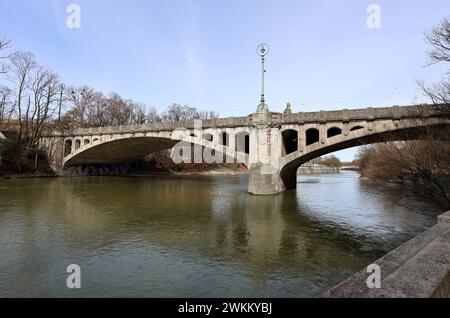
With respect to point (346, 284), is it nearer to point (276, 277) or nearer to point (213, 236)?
point (276, 277)

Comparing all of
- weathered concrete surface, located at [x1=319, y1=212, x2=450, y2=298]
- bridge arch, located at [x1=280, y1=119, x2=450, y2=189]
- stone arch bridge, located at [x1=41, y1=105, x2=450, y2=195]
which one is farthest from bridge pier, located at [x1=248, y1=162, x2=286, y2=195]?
weathered concrete surface, located at [x1=319, y1=212, x2=450, y2=298]

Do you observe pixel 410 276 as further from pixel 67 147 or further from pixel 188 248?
pixel 67 147

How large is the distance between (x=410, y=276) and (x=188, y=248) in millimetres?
6351

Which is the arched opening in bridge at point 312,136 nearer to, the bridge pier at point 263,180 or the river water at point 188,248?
the bridge pier at point 263,180

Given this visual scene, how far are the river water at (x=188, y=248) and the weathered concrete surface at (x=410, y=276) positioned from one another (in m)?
1.86

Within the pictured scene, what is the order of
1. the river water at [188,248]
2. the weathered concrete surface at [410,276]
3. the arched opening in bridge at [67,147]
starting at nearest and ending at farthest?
the weathered concrete surface at [410,276], the river water at [188,248], the arched opening in bridge at [67,147]

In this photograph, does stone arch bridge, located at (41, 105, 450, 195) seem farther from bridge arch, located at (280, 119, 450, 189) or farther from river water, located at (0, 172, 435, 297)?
river water, located at (0, 172, 435, 297)

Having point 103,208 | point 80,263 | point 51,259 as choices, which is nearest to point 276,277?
point 80,263

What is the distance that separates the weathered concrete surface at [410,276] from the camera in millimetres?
3537

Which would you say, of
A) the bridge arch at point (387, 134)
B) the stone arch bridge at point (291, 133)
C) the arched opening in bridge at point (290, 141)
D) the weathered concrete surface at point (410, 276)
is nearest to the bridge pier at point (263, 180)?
the stone arch bridge at point (291, 133)

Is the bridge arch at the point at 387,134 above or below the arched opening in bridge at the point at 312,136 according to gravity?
below

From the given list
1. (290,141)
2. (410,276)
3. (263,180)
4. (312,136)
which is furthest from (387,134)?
(410,276)

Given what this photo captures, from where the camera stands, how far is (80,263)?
7426 mm
